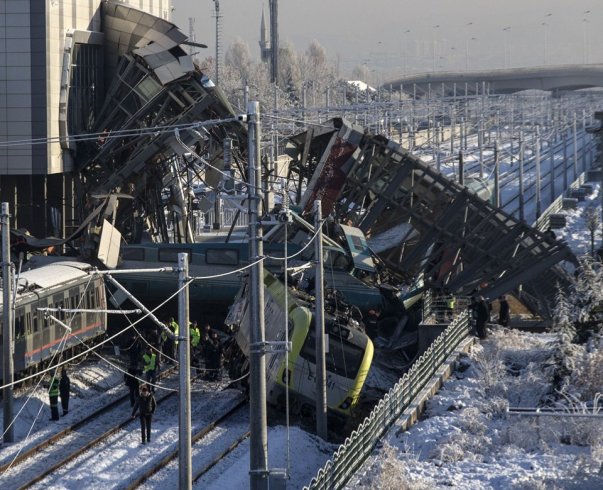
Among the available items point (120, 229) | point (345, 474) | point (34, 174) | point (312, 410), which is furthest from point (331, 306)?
point (34, 174)

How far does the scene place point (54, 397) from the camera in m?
28.5

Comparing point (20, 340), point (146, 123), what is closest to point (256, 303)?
point (20, 340)

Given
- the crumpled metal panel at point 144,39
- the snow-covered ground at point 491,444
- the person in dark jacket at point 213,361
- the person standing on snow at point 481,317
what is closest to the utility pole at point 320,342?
the snow-covered ground at point 491,444

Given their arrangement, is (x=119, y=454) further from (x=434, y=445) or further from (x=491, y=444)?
(x=491, y=444)

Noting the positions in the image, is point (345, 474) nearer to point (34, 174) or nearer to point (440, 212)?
point (440, 212)

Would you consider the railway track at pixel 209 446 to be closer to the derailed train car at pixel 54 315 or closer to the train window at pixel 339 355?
the train window at pixel 339 355

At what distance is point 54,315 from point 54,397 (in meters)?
4.38

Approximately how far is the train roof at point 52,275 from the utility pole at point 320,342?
296 inches

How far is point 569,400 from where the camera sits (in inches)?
923

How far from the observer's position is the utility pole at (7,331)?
26.2 meters

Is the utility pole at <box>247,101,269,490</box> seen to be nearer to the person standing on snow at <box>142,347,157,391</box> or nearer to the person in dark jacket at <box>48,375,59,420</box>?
the person in dark jacket at <box>48,375,59,420</box>

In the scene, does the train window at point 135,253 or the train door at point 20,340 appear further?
the train window at point 135,253

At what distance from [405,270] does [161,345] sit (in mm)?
9203

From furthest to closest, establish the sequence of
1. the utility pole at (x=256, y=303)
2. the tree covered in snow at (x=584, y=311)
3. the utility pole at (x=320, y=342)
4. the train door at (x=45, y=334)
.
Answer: the train door at (x=45, y=334), the tree covered in snow at (x=584, y=311), the utility pole at (x=320, y=342), the utility pole at (x=256, y=303)
